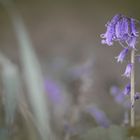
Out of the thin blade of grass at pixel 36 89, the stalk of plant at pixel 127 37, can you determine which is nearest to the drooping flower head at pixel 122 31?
the stalk of plant at pixel 127 37

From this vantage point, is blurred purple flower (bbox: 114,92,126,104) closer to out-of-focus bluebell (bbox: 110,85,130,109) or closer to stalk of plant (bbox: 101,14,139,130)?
out-of-focus bluebell (bbox: 110,85,130,109)

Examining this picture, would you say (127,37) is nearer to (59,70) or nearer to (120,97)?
(120,97)

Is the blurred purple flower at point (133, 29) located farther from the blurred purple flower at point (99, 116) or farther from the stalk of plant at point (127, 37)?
the blurred purple flower at point (99, 116)

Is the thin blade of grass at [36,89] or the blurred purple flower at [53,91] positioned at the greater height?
the blurred purple flower at [53,91]

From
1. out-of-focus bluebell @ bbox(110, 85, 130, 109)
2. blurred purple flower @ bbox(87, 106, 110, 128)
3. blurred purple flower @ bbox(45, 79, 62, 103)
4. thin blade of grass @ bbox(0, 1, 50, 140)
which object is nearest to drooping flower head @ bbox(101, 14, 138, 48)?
thin blade of grass @ bbox(0, 1, 50, 140)

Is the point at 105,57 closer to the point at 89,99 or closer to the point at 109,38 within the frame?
the point at 89,99
